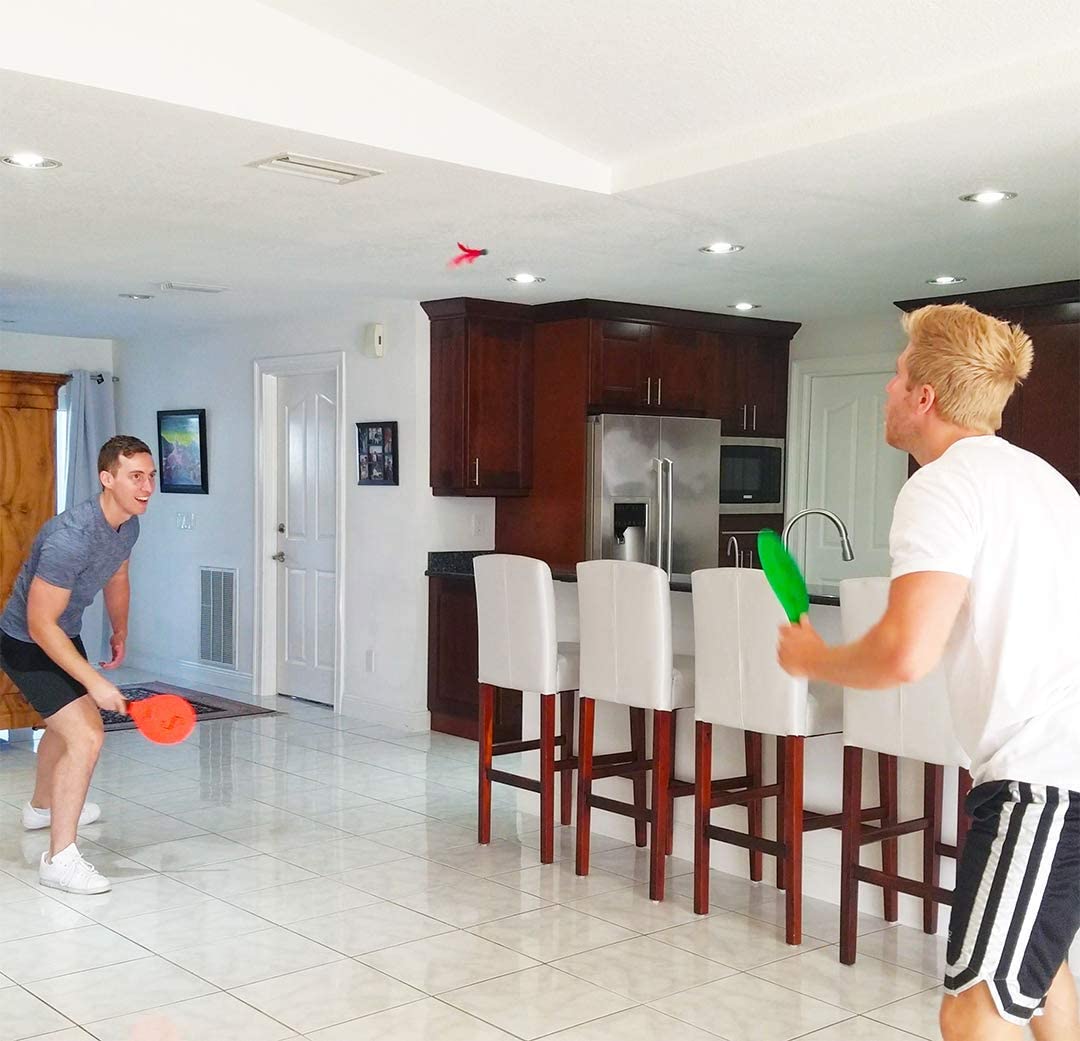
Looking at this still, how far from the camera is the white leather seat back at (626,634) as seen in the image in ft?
13.7

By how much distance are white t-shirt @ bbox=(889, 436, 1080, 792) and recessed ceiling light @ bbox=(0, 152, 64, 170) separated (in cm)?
308

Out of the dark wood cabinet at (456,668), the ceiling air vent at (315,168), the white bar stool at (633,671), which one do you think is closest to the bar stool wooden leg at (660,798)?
the white bar stool at (633,671)

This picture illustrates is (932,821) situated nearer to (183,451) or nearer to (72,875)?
(72,875)

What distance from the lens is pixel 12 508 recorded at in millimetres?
6473

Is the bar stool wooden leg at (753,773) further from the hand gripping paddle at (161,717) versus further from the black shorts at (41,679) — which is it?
→ the black shorts at (41,679)

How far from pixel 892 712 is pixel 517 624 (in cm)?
154

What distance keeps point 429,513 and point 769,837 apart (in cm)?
317

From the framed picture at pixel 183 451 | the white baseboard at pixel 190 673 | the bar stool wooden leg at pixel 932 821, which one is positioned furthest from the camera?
the framed picture at pixel 183 451

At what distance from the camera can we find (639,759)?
4734mm

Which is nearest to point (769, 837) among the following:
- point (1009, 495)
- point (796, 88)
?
point (796, 88)

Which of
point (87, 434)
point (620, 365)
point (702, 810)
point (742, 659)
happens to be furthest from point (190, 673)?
point (742, 659)

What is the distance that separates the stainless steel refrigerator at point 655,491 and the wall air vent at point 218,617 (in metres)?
2.64

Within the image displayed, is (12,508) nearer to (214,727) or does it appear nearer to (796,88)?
(214,727)

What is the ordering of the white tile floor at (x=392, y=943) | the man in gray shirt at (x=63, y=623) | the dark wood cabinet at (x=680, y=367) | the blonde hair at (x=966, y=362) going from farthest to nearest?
1. the dark wood cabinet at (x=680, y=367)
2. the man in gray shirt at (x=63, y=623)
3. the white tile floor at (x=392, y=943)
4. the blonde hair at (x=966, y=362)
